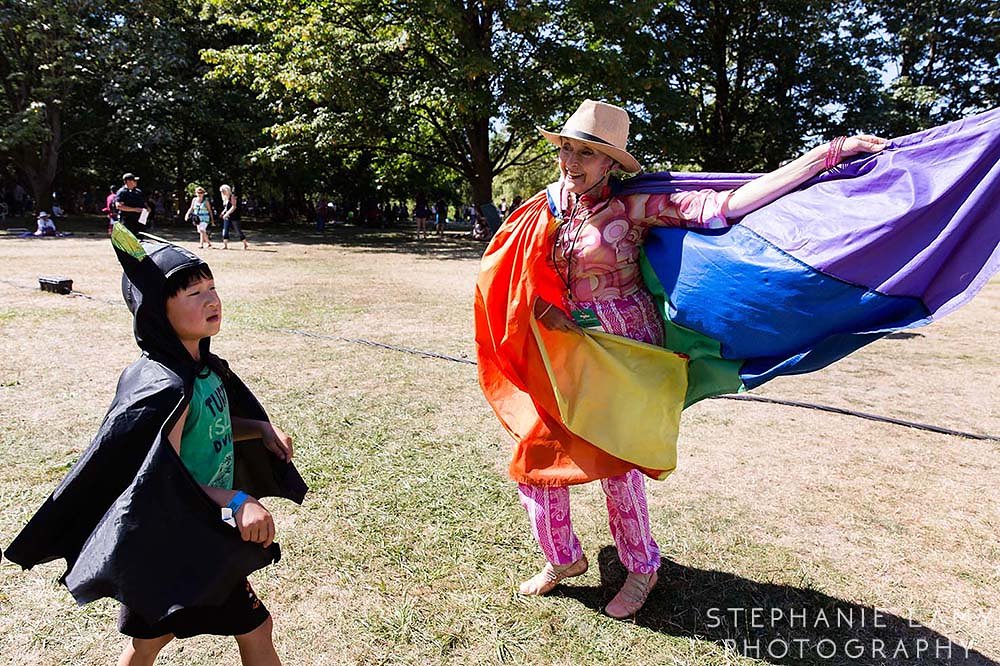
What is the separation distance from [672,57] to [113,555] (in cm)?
2389

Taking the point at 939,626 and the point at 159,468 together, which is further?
the point at 939,626

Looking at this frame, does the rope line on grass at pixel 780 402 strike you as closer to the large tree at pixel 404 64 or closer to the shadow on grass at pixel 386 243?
the shadow on grass at pixel 386 243

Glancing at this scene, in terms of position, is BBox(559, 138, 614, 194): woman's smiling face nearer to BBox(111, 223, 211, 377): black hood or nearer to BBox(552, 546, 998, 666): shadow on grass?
BBox(111, 223, 211, 377): black hood

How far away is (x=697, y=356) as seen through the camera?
9.23ft

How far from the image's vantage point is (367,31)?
786 inches

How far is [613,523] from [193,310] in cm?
194

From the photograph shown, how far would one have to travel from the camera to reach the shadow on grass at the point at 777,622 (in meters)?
2.63

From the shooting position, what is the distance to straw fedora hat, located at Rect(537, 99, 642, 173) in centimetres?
272

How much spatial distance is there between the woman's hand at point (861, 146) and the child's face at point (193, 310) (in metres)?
2.18

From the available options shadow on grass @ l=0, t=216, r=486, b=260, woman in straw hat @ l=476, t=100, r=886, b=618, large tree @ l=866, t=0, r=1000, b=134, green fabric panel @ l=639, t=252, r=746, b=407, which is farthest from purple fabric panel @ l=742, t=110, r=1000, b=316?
large tree @ l=866, t=0, r=1000, b=134

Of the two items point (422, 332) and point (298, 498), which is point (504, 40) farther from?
point (298, 498)

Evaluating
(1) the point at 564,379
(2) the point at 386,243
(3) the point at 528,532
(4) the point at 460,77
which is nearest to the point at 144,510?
(1) the point at 564,379

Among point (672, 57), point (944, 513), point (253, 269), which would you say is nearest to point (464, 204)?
point (672, 57)

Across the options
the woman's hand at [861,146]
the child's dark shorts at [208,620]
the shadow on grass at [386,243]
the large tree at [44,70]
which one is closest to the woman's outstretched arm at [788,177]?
the woman's hand at [861,146]
